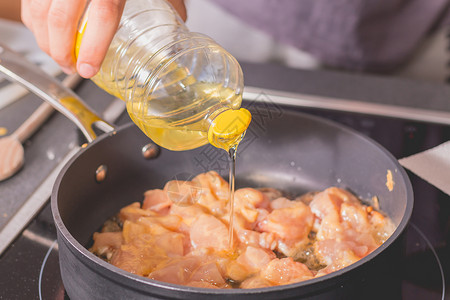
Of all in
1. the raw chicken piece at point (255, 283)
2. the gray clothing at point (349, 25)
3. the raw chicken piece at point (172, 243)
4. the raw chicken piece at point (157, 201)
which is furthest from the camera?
the gray clothing at point (349, 25)

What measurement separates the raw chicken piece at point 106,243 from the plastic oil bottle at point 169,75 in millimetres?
193

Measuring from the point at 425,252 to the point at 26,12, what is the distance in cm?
90

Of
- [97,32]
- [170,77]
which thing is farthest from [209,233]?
[97,32]

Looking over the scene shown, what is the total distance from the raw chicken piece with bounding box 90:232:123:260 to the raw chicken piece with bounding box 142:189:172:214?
0.10 metres

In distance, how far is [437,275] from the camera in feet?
2.73

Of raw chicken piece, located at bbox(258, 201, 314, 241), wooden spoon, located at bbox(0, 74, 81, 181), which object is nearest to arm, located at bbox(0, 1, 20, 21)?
wooden spoon, located at bbox(0, 74, 81, 181)

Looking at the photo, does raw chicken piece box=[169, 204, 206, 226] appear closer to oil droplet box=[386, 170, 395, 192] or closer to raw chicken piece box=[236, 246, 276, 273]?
raw chicken piece box=[236, 246, 276, 273]

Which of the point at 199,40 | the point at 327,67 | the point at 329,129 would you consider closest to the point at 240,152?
the point at 329,129

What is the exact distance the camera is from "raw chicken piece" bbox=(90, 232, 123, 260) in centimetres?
85

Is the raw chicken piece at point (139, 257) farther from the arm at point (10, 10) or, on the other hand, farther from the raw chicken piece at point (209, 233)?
the arm at point (10, 10)

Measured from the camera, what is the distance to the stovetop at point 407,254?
798 millimetres

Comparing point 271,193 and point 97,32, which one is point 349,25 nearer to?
point 271,193

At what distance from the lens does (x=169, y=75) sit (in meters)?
0.86

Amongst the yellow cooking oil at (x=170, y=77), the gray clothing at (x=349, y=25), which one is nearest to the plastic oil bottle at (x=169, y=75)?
the yellow cooking oil at (x=170, y=77)
